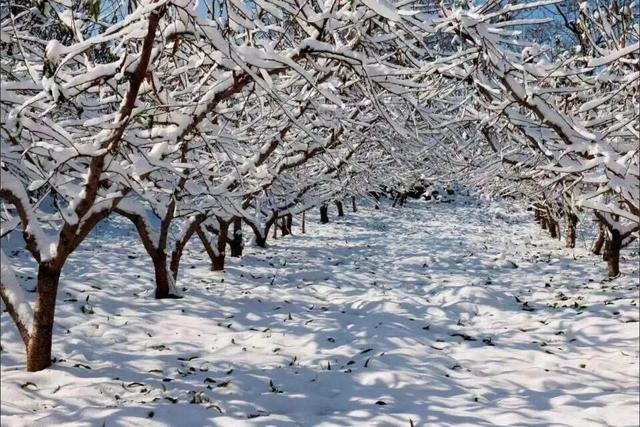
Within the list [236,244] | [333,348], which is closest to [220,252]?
[236,244]

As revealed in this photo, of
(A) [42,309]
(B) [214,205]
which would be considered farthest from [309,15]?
(B) [214,205]

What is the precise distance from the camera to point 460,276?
961 centimetres

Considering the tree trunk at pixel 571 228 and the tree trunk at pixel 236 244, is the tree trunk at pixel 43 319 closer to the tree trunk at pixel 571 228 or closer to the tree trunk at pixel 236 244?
the tree trunk at pixel 236 244

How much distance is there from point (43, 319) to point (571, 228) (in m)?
11.9

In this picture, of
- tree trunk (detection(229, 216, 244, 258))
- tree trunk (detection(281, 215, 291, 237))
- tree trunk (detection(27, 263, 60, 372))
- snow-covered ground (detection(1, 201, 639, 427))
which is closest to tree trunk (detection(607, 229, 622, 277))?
snow-covered ground (detection(1, 201, 639, 427))

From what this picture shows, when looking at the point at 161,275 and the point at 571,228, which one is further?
the point at 571,228

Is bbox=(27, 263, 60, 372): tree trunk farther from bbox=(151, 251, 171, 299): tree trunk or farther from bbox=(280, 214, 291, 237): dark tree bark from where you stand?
bbox=(280, 214, 291, 237): dark tree bark

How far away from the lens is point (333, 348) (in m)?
5.42

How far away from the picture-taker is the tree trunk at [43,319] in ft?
13.7

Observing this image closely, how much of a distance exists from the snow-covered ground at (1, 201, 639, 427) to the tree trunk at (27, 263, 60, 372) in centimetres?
13

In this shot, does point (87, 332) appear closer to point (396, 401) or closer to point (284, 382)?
point (284, 382)

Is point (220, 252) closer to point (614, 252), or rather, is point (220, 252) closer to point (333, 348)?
point (333, 348)

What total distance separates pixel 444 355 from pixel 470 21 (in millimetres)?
3360

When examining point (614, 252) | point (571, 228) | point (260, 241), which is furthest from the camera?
point (260, 241)
